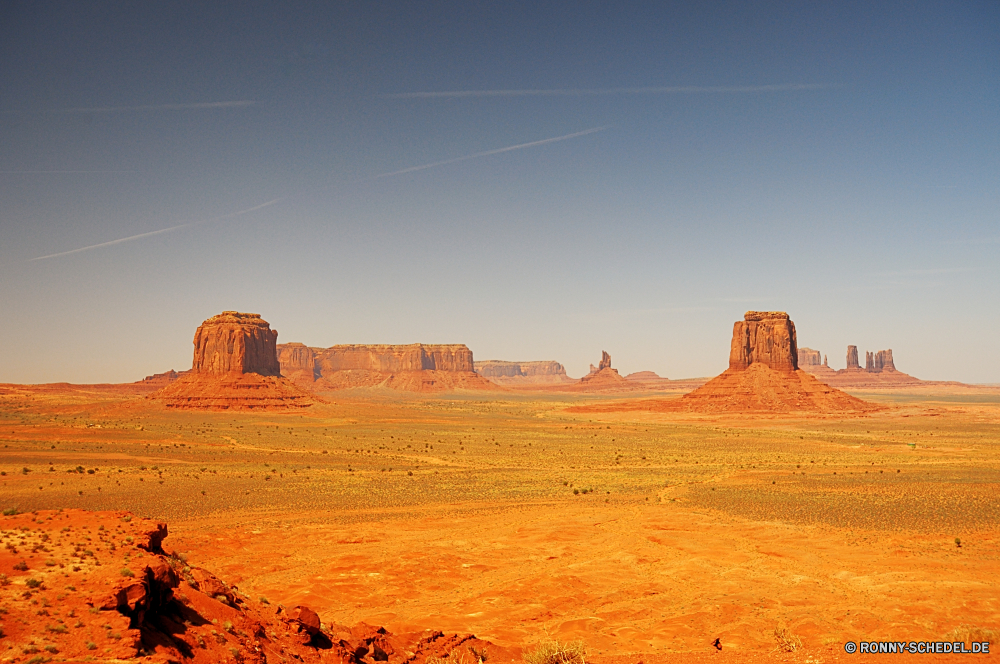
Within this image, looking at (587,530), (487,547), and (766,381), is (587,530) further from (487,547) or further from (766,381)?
(766,381)

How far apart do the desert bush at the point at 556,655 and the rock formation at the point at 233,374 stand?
9990 centimetres

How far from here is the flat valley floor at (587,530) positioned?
48.7 feet

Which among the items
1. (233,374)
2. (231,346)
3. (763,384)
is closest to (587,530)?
(763,384)

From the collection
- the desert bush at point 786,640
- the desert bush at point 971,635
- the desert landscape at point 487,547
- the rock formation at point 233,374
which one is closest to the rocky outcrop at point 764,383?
the desert landscape at point 487,547

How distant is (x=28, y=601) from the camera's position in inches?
356

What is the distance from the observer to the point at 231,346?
114188 mm

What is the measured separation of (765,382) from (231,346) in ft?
324

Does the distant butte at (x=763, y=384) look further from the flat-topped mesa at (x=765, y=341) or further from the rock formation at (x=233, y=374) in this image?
the rock formation at (x=233, y=374)

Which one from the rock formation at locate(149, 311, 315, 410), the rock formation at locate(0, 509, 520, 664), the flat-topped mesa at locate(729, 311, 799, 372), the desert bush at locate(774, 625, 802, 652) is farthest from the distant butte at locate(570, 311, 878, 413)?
the rock formation at locate(0, 509, 520, 664)

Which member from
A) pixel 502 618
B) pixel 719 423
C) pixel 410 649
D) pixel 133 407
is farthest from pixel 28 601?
pixel 133 407

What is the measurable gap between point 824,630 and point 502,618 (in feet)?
24.8

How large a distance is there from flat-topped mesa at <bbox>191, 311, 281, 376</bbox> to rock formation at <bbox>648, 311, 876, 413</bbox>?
79.0m

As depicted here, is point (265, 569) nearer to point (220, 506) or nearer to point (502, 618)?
point (502, 618)

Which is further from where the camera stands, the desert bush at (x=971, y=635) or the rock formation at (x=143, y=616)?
the desert bush at (x=971, y=635)
